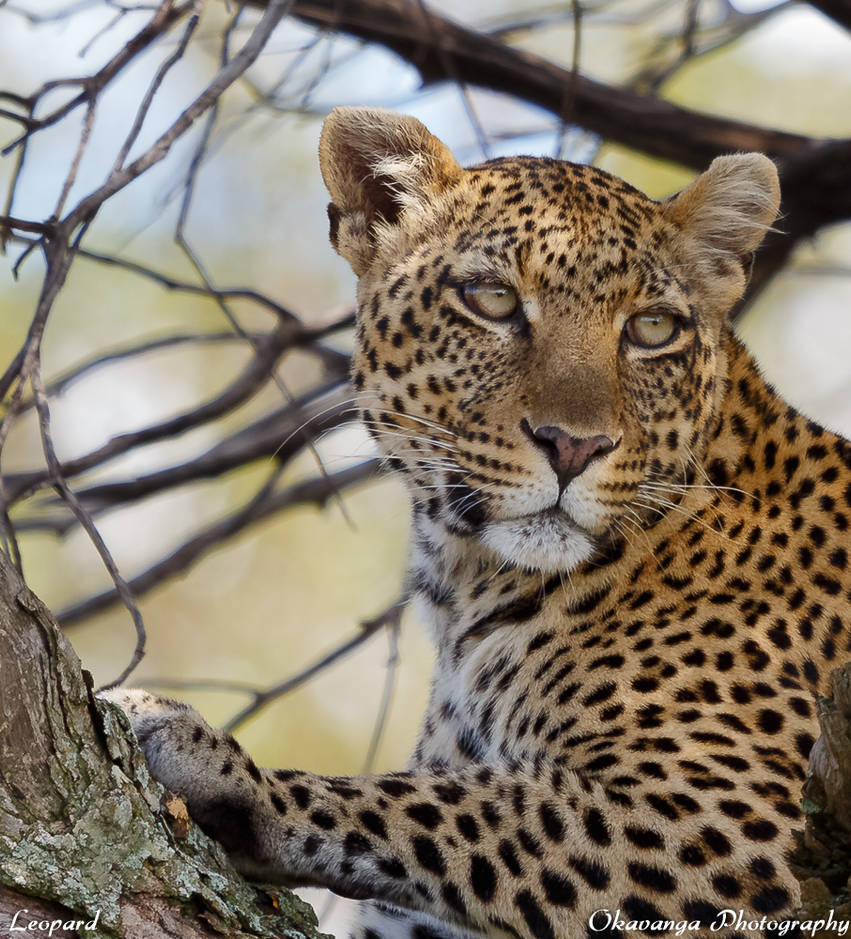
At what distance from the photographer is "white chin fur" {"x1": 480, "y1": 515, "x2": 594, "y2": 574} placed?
530 centimetres

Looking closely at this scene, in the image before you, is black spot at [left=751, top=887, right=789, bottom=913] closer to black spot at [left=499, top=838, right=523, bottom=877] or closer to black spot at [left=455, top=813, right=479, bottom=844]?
black spot at [left=499, top=838, right=523, bottom=877]

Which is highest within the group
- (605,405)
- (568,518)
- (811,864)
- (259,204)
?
(259,204)

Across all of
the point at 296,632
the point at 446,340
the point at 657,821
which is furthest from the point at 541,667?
the point at 296,632

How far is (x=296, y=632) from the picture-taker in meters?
18.4

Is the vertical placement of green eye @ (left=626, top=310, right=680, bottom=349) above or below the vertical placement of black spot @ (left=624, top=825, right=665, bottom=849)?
above

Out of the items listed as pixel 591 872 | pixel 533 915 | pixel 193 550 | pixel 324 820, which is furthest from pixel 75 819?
pixel 193 550

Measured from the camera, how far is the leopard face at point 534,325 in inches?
209

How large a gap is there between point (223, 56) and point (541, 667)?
280 cm

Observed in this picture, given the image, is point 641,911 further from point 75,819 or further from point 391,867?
point 75,819

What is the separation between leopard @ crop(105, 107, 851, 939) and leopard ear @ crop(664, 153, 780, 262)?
15 millimetres

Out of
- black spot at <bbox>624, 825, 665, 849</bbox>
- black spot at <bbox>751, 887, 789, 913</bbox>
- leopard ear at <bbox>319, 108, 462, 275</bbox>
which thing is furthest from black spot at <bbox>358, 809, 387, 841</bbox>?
leopard ear at <bbox>319, 108, 462, 275</bbox>

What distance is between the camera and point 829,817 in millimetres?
3412

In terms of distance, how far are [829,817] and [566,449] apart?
2.04m

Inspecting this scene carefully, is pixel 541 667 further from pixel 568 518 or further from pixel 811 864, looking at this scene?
pixel 811 864
